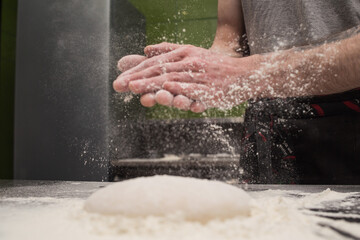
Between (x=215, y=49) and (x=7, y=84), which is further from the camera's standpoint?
(x=7, y=84)

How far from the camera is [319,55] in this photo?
33.4 inches

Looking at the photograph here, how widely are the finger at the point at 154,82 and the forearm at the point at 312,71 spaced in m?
0.19

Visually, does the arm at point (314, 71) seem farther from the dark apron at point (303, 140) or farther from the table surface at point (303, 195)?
the table surface at point (303, 195)

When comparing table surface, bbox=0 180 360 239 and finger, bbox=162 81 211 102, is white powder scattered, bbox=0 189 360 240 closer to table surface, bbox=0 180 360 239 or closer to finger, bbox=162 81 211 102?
table surface, bbox=0 180 360 239

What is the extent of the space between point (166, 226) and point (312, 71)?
2.09 ft

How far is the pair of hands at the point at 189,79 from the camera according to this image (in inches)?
33.8

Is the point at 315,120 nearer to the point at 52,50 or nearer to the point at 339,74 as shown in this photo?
the point at 339,74

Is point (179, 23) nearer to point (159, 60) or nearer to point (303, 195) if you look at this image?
point (159, 60)

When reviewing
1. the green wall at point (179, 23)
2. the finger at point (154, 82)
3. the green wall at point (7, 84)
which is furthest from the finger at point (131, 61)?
the green wall at point (7, 84)

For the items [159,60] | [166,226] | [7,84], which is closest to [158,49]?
[159,60]

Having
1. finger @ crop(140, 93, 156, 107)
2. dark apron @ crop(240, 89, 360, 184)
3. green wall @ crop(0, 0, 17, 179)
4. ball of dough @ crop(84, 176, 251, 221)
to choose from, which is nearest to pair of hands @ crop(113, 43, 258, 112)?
finger @ crop(140, 93, 156, 107)

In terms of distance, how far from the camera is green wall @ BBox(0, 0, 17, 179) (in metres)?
1.74

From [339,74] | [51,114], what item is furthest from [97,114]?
[339,74]

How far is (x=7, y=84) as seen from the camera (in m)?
1.78
